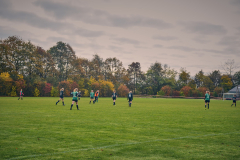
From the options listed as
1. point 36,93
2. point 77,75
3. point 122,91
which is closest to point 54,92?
point 36,93

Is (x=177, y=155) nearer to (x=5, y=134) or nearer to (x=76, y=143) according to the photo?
(x=76, y=143)

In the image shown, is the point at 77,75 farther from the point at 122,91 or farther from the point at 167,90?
the point at 167,90

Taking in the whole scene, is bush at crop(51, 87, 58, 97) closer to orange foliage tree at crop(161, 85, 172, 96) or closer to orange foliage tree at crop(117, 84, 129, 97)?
orange foliage tree at crop(117, 84, 129, 97)

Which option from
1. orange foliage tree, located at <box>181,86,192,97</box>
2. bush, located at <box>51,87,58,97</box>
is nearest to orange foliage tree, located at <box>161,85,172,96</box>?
orange foliage tree, located at <box>181,86,192,97</box>

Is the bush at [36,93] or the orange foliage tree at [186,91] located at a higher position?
the orange foliage tree at [186,91]

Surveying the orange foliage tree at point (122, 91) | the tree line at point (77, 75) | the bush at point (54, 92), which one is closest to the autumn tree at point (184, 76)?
the tree line at point (77, 75)

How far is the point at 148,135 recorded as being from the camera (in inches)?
339

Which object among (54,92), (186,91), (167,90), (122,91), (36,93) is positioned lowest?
(36,93)

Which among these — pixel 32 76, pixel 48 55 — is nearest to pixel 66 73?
pixel 48 55

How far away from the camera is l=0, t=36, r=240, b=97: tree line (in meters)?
68.4

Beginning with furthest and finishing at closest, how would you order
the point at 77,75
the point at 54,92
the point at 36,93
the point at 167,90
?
the point at 167,90
the point at 77,75
the point at 54,92
the point at 36,93

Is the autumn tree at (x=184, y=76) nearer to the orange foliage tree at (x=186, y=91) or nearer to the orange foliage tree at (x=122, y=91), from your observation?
the orange foliage tree at (x=186, y=91)

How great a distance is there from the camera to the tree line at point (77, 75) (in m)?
68.4

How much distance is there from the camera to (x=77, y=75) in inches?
3401
